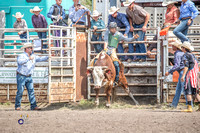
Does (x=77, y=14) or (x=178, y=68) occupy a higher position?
(x=77, y=14)

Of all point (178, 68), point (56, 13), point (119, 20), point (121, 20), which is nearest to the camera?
point (178, 68)

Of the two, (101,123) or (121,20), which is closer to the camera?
(101,123)

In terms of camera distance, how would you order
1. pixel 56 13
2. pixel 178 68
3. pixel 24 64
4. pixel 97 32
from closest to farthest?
pixel 178 68
pixel 24 64
pixel 97 32
pixel 56 13

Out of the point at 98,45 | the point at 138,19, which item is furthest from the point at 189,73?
the point at 98,45

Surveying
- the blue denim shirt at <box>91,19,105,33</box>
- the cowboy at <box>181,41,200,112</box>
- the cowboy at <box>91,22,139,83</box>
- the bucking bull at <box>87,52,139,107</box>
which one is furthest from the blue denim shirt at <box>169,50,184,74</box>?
the blue denim shirt at <box>91,19,105,33</box>

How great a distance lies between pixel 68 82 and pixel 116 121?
12.4 ft

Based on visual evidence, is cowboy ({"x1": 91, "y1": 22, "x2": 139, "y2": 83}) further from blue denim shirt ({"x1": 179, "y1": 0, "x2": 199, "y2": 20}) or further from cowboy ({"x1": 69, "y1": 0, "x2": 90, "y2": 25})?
cowboy ({"x1": 69, "y1": 0, "x2": 90, "y2": 25})

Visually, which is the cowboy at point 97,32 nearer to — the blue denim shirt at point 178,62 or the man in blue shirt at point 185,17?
the man in blue shirt at point 185,17

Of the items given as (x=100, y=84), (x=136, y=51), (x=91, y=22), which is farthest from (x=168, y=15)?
(x=100, y=84)

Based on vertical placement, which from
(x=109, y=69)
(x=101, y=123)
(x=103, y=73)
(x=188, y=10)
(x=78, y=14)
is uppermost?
(x=78, y=14)

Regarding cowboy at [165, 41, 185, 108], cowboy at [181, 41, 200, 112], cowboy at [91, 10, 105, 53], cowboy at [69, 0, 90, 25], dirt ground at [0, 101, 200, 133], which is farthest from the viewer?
cowboy at [69, 0, 90, 25]

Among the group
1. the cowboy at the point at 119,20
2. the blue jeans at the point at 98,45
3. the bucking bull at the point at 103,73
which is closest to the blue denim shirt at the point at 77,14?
the blue jeans at the point at 98,45

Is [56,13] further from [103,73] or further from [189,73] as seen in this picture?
[189,73]

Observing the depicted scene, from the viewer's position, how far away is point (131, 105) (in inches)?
477
